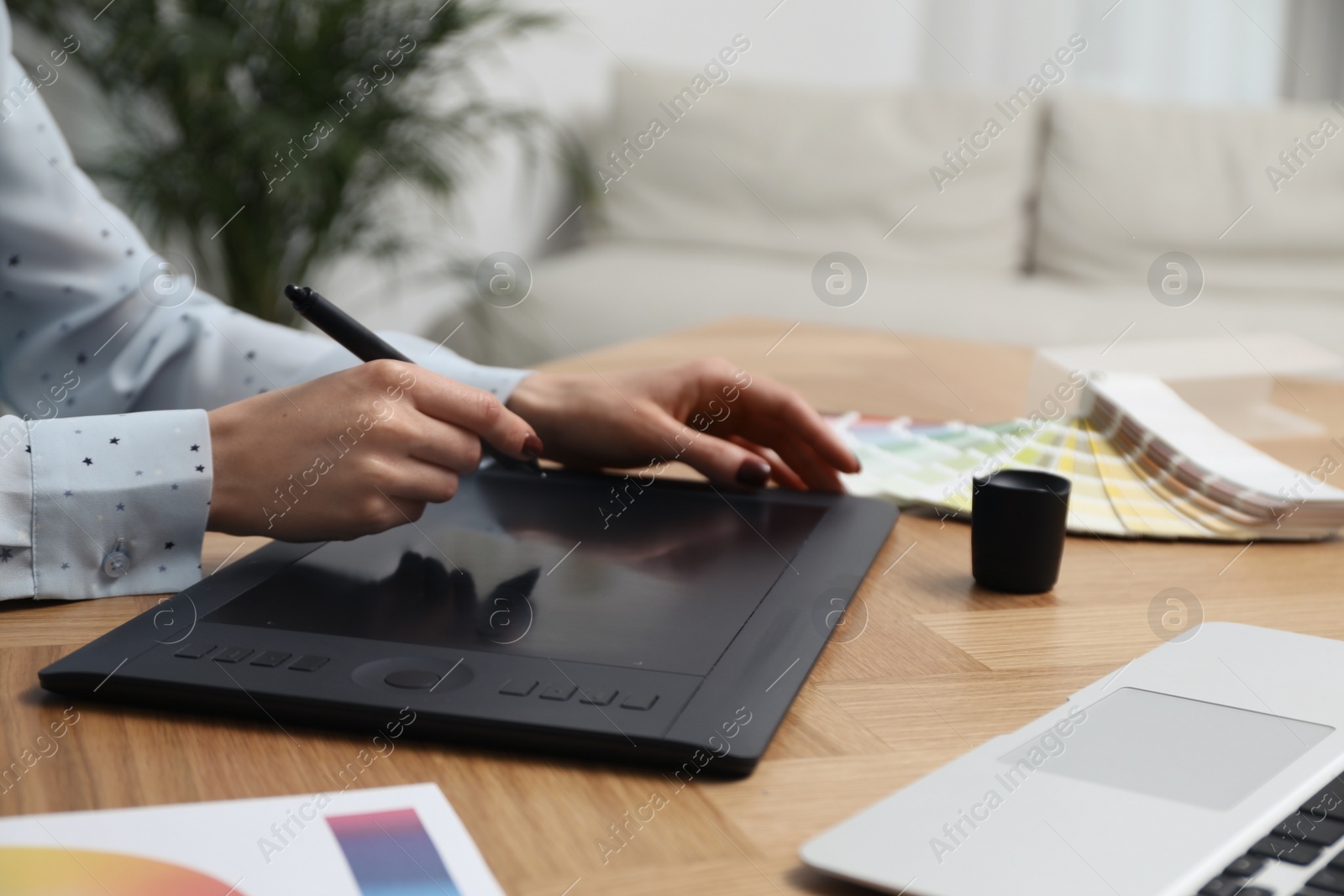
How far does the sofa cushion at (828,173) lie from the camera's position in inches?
116

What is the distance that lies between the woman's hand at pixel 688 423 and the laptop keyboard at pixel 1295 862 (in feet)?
1.45

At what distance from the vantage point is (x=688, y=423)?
0.91 meters

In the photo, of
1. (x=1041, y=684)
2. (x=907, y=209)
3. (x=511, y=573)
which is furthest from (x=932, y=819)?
(x=907, y=209)

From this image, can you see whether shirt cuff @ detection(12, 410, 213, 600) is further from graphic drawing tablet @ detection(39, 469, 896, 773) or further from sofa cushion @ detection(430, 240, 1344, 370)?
sofa cushion @ detection(430, 240, 1344, 370)

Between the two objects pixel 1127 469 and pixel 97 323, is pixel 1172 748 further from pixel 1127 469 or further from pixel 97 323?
pixel 97 323

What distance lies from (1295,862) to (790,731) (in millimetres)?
188

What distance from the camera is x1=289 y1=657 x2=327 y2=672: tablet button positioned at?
1.63ft

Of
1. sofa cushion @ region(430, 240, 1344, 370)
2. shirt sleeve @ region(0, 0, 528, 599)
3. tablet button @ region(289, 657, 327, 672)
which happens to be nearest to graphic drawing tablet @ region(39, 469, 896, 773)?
tablet button @ region(289, 657, 327, 672)

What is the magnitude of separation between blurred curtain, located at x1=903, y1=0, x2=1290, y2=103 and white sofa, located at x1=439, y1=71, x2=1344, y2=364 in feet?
3.13

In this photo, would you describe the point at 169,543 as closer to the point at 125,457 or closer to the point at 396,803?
the point at 125,457

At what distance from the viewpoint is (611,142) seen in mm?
3162

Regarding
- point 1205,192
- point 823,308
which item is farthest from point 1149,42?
point 823,308

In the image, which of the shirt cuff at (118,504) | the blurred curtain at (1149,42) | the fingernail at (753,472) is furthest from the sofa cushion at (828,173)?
the shirt cuff at (118,504)

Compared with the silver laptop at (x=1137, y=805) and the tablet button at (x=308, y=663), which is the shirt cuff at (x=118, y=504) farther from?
the silver laptop at (x=1137, y=805)
